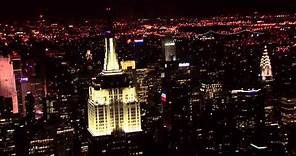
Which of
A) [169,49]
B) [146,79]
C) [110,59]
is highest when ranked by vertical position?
[169,49]

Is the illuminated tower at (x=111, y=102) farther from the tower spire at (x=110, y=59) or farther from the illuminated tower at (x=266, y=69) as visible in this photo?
the illuminated tower at (x=266, y=69)

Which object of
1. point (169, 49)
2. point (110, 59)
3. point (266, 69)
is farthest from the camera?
point (169, 49)

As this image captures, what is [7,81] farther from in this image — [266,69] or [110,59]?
[266,69]

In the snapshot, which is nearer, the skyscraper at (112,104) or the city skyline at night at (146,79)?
the city skyline at night at (146,79)

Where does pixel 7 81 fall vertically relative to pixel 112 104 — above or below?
above

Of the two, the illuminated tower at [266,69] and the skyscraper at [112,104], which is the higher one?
the illuminated tower at [266,69]

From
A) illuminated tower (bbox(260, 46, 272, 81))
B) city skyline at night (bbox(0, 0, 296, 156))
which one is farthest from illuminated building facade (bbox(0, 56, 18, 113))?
illuminated tower (bbox(260, 46, 272, 81))

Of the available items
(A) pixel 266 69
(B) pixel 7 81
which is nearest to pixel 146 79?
(A) pixel 266 69

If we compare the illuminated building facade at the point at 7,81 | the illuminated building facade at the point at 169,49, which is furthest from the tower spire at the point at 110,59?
the illuminated building facade at the point at 7,81

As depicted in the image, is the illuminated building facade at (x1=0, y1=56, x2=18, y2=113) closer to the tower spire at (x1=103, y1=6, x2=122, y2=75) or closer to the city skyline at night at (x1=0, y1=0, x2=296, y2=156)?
the city skyline at night at (x1=0, y1=0, x2=296, y2=156)
